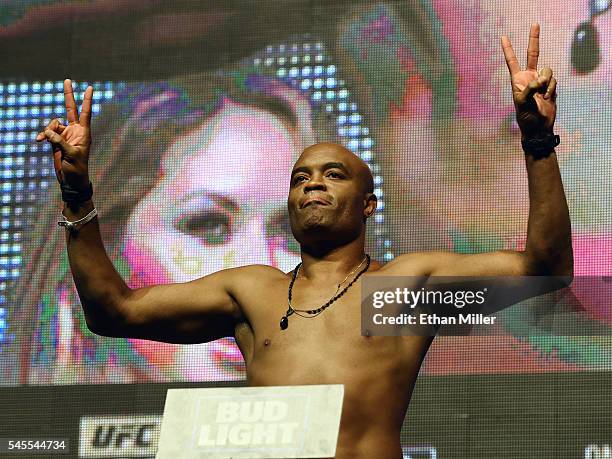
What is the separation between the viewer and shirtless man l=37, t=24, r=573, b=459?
2.92 meters

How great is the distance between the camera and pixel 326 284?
10.5ft

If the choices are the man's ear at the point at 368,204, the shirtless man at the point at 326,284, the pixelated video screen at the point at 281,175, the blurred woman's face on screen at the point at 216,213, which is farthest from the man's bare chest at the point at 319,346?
the blurred woman's face on screen at the point at 216,213

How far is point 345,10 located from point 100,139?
100cm

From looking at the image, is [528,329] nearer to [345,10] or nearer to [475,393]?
[475,393]

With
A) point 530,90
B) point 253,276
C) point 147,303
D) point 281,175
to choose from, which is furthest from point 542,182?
point 281,175

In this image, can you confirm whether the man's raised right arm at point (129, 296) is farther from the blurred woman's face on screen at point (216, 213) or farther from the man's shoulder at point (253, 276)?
the blurred woman's face on screen at point (216, 213)

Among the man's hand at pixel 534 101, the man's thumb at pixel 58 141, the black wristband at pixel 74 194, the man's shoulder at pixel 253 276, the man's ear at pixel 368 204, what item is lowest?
the man's shoulder at pixel 253 276

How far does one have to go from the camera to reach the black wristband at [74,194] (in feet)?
10.4

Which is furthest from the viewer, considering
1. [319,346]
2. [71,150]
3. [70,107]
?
[70,107]

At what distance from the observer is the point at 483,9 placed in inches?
182

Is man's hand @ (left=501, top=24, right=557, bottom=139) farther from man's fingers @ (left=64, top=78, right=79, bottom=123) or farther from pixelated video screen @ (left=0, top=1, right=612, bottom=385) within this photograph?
pixelated video screen @ (left=0, top=1, right=612, bottom=385)

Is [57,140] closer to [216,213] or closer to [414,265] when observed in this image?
[414,265]

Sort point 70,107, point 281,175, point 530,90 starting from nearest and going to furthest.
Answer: point 530,90 → point 70,107 → point 281,175

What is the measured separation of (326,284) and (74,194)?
0.64 m
